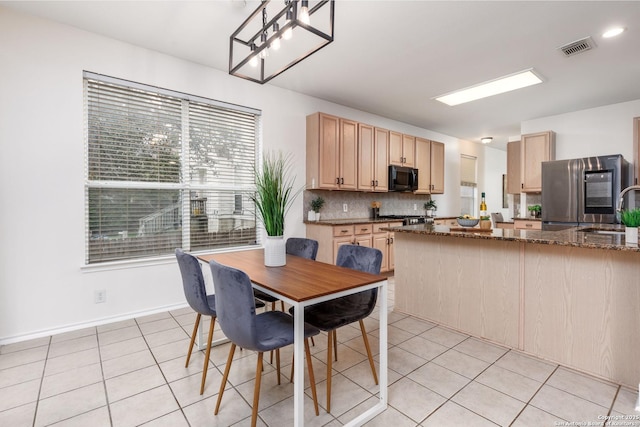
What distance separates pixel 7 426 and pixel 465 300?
3155 millimetres

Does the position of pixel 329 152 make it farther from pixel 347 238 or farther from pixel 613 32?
pixel 613 32

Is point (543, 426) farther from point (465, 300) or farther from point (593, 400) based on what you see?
point (465, 300)

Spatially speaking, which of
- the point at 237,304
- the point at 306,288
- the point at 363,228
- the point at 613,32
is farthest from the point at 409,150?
the point at 237,304

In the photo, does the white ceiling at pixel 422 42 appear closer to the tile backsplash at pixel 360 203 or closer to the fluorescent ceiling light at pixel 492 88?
the fluorescent ceiling light at pixel 492 88

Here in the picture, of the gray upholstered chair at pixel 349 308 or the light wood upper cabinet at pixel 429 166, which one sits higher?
the light wood upper cabinet at pixel 429 166

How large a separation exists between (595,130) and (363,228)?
3899mm

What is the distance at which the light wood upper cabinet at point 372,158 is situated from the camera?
478cm

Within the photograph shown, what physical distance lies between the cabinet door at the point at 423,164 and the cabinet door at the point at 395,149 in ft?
1.68

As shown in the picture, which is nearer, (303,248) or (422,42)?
(303,248)

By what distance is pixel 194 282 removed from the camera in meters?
1.94

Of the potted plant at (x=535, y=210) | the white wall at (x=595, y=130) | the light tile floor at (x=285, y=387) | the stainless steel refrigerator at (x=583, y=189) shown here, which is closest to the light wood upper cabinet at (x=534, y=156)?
the white wall at (x=595, y=130)

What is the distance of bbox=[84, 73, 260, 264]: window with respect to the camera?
299 centimetres

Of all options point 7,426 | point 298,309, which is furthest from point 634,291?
point 7,426

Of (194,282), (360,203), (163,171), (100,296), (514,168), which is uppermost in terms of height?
(514,168)
